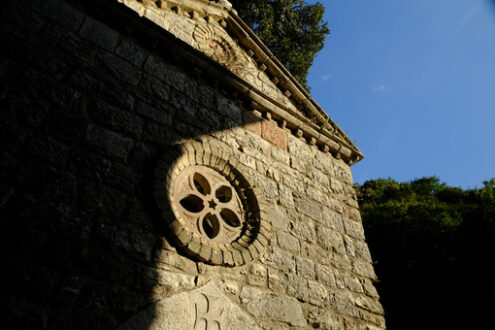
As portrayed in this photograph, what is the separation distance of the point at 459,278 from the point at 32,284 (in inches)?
525

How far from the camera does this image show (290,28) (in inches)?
426

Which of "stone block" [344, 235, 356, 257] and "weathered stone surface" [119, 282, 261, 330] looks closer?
"weathered stone surface" [119, 282, 261, 330]

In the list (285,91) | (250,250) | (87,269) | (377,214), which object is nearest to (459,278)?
(377,214)

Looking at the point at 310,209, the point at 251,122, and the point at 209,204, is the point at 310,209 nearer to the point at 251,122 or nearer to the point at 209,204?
the point at 251,122

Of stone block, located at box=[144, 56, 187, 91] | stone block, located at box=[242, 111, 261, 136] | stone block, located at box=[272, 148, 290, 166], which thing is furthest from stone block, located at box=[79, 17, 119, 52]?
stone block, located at box=[272, 148, 290, 166]

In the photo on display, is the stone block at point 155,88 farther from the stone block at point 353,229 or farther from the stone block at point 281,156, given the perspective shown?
the stone block at point 353,229

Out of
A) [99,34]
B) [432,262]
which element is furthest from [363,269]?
[432,262]

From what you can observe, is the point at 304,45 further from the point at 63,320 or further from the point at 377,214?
the point at 63,320

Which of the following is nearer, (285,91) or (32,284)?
(32,284)

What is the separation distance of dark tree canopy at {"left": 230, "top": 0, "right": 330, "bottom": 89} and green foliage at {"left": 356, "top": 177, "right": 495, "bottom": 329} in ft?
16.4

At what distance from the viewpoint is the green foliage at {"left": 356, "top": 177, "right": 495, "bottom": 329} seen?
1055cm

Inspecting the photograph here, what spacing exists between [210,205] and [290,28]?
30.7 feet

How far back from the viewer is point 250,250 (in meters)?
2.87

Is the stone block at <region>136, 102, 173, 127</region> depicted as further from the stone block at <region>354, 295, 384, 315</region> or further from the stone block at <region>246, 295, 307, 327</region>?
the stone block at <region>354, 295, 384, 315</region>
